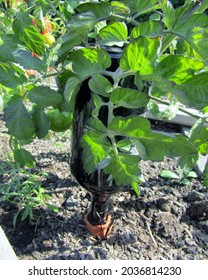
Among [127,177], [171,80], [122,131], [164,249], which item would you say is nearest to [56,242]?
[164,249]

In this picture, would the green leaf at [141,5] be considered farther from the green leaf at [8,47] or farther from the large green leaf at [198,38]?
the green leaf at [8,47]

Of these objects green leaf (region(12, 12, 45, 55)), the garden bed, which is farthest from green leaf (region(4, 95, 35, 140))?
the garden bed

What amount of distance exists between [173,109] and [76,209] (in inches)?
22.7

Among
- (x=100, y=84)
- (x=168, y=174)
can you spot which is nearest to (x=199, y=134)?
(x=100, y=84)

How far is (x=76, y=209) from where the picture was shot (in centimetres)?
132

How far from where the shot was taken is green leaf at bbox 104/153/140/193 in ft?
2.41

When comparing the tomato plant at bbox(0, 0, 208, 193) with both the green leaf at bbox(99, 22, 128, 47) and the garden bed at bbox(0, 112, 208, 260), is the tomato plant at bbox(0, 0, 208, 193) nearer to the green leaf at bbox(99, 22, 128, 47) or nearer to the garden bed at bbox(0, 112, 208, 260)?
the green leaf at bbox(99, 22, 128, 47)

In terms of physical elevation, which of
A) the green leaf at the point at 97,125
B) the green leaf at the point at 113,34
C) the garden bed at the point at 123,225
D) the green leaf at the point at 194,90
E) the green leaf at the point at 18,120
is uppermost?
the green leaf at the point at 113,34

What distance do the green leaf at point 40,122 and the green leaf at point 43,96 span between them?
0.24 feet

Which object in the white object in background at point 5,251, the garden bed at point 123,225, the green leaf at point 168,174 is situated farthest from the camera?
the green leaf at point 168,174

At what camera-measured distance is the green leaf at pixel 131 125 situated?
0.66 metres

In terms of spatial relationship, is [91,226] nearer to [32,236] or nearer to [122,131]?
[32,236]

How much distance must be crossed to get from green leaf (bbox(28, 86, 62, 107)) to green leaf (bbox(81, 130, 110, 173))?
114 millimetres

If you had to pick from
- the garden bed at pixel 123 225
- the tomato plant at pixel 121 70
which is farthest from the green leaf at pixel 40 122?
the garden bed at pixel 123 225
